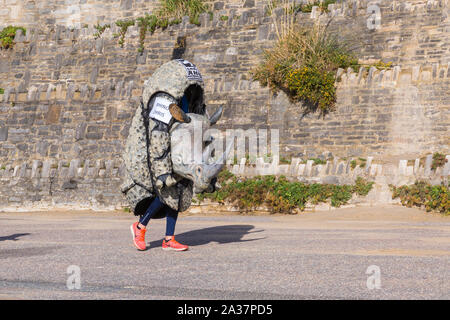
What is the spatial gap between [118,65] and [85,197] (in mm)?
6029

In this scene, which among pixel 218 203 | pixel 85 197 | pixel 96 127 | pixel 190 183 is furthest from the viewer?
pixel 96 127

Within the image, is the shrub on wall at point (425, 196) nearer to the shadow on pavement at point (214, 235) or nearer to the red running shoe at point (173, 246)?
the shadow on pavement at point (214, 235)

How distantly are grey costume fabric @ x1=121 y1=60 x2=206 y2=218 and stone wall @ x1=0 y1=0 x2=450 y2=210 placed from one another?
881 cm

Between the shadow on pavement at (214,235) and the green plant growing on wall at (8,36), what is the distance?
52.2 feet

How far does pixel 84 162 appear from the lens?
58.3 ft

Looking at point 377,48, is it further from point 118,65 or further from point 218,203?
point 118,65

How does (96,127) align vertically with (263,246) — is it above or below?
above

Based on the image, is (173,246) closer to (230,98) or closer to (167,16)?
(230,98)

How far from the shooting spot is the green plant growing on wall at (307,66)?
1597 centimetres

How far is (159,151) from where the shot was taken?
6863mm

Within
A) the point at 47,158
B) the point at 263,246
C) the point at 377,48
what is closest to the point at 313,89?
the point at 377,48

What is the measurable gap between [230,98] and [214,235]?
8.32 metres

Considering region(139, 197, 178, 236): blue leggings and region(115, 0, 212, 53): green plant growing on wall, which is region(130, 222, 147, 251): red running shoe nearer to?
region(139, 197, 178, 236): blue leggings

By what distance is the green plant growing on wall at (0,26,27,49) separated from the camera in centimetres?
2378
